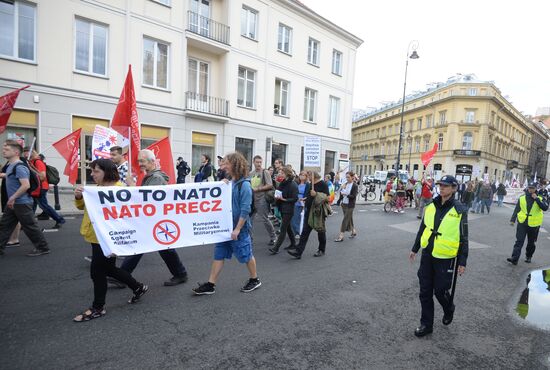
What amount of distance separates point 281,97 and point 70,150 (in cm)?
1521

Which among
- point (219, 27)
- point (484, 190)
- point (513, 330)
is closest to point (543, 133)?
point (484, 190)

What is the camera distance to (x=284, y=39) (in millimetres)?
20609

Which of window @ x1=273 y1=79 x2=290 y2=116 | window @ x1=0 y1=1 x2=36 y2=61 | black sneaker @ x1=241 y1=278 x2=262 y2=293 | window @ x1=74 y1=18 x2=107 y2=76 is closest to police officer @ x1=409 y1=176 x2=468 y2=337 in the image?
black sneaker @ x1=241 y1=278 x2=262 y2=293

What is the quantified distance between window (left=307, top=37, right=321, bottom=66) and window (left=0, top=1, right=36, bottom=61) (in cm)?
1575

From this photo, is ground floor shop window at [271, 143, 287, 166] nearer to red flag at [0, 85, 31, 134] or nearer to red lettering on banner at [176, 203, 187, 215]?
red flag at [0, 85, 31, 134]

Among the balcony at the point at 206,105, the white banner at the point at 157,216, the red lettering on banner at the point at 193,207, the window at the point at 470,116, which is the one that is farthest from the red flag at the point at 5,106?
the window at the point at 470,116

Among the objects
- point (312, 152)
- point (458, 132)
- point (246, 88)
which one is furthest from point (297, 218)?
point (458, 132)

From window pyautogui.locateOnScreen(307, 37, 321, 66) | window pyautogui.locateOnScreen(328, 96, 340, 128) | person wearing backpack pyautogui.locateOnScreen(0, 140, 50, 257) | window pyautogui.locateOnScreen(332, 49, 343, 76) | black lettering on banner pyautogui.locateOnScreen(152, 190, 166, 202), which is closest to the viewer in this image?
black lettering on banner pyautogui.locateOnScreen(152, 190, 166, 202)

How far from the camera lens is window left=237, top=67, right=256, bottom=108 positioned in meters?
18.8

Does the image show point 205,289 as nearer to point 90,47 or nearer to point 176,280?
point 176,280

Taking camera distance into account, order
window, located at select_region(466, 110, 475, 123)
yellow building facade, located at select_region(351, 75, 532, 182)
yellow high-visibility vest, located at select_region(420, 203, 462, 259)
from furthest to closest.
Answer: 1. window, located at select_region(466, 110, 475, 123)
2. yellow building facade, located at select_region(351, 75, 532, 182)
3. yellow high-visibility vest, located at select_region(420, 203, 462, 259)

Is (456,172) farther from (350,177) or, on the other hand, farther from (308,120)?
(350,177)

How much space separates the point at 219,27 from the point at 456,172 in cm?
4680

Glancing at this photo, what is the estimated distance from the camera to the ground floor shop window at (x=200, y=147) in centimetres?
1727
